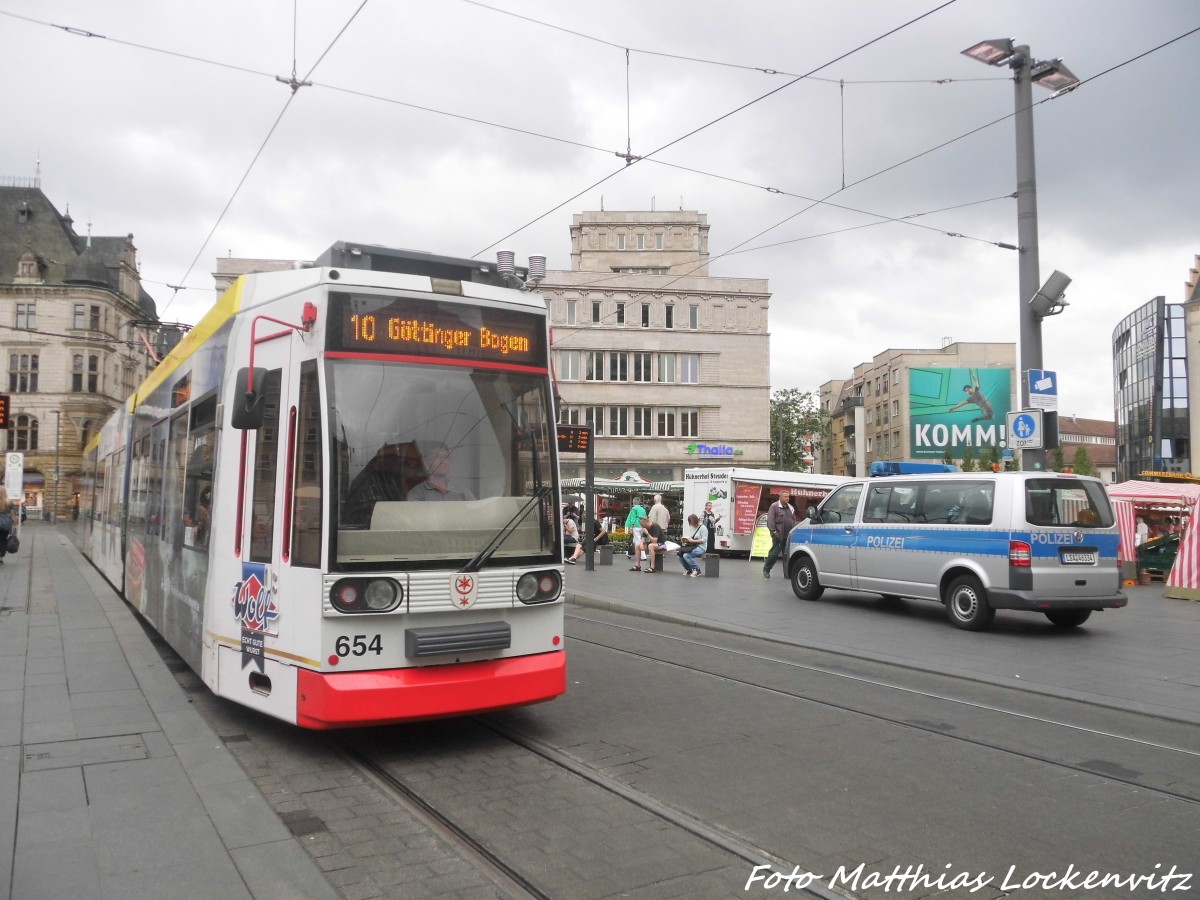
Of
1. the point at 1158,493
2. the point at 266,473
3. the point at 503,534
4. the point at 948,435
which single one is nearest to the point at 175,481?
the point at 266,473

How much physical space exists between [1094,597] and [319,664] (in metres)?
10.2

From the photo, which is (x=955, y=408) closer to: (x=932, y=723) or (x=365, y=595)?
(x=932, y=723)

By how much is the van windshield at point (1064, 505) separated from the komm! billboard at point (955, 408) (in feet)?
184

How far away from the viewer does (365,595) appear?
577cm

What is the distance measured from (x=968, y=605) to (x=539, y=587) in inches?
327

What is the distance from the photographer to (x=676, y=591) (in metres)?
17.5

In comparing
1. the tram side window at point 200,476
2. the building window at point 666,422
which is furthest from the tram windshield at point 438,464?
the building window at point 666,422

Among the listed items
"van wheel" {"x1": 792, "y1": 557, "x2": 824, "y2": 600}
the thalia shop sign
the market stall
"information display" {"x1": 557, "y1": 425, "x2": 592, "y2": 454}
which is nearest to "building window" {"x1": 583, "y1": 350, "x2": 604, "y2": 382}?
the thalia shop sign

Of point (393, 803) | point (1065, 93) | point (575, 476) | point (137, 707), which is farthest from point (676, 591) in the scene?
point (575, 476)

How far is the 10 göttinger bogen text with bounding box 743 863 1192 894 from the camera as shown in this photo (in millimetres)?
4152

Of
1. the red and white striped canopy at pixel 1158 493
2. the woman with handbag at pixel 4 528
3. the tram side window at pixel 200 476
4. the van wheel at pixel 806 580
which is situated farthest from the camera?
the red and white striped canopy at pixel 1158 493

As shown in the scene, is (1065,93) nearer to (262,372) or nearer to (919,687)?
(919,687)

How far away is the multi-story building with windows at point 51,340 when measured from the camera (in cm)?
7550

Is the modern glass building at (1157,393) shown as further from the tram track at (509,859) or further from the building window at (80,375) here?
the building window at (80,375)
